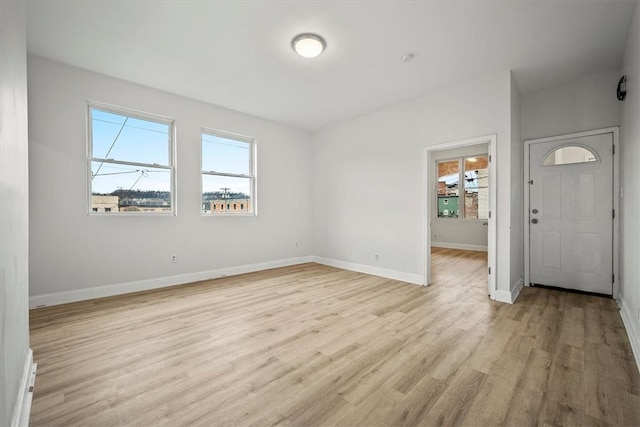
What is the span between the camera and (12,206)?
1.47m

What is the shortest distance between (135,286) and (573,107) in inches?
Answer: 264

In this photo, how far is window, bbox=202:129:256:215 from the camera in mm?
4812

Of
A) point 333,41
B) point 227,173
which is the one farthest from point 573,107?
point 227,173

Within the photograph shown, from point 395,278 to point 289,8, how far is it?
3.98 meters

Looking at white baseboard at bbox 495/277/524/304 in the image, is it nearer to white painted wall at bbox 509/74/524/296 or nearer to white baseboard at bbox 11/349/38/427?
white painted wall at bbox 509/74/524/296

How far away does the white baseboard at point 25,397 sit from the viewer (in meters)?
1.40

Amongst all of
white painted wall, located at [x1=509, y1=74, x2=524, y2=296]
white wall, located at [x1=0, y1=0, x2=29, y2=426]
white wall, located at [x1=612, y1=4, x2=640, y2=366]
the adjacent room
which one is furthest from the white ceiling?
white wall, located at [x1=0, y1=0, x2=29, y2=426]

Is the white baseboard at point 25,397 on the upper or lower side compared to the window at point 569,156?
lower

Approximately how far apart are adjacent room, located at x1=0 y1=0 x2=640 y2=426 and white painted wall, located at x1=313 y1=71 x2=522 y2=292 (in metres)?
0.04

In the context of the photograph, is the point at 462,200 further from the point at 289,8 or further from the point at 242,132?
the point at 289,8

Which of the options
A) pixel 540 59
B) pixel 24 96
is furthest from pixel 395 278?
pixel 24 96

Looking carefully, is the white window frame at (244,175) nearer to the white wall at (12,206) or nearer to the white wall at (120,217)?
the white wall at (120,217)

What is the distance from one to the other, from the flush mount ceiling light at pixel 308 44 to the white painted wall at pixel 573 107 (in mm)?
3407

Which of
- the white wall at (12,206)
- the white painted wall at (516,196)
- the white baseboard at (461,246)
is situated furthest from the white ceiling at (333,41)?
the white baseboard at (461,246)
